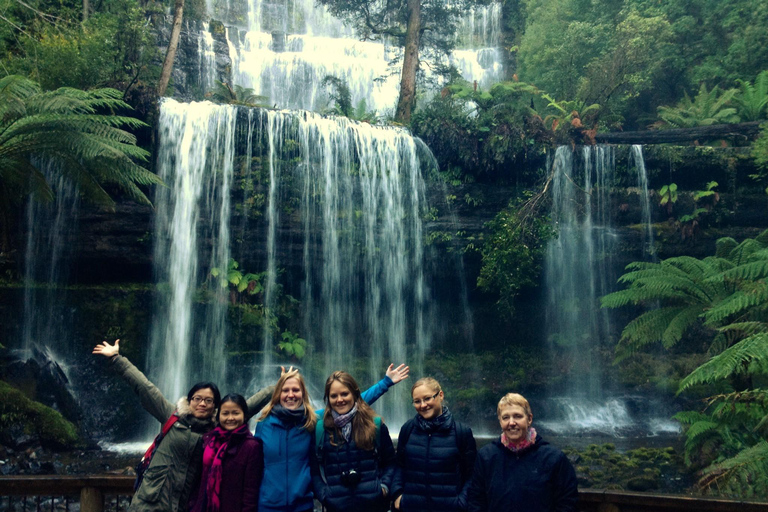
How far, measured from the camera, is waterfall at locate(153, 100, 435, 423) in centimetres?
1259

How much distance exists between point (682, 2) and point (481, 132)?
30.9 feet

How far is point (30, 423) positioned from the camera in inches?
371

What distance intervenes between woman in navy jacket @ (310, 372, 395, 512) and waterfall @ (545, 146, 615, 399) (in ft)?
38.6

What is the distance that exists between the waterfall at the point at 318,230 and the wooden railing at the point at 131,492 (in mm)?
9053

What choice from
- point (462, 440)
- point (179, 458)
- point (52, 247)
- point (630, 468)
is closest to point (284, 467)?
point (179, 458)

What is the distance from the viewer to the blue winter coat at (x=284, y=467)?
3.10 meters

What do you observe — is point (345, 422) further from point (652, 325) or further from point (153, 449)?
point (652, 325)

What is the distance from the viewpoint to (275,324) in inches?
502

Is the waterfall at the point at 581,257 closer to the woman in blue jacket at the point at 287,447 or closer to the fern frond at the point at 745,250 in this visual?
the fern frond at the point at 745,250

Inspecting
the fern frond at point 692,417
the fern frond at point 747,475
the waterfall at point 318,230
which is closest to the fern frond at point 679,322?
the fern frond at point 692,417

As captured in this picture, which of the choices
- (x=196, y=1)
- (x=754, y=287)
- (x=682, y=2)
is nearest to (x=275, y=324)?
(x=754, y=287)

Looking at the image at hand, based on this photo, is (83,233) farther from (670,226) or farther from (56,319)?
(670,226)

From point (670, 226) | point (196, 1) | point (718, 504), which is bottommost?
point (718, 504)

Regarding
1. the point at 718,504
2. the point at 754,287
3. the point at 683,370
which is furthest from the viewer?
the point at 683,370
